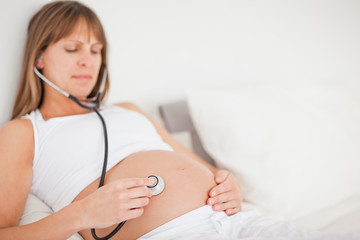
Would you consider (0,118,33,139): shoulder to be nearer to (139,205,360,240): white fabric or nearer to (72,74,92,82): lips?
(72,74,92,82): lips

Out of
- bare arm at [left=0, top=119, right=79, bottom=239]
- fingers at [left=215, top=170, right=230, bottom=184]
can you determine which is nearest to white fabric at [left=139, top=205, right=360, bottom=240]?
fingers at [left=215, top=170, right=230, bottom=184]

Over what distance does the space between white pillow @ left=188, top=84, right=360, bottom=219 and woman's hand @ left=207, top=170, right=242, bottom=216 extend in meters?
0.32

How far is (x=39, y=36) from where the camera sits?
1.18m

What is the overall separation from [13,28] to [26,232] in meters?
0.84

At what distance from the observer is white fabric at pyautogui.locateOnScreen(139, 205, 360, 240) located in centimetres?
81

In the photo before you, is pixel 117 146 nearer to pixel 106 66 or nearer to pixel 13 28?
pixel 106 66

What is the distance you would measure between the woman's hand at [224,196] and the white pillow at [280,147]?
0.32 metres

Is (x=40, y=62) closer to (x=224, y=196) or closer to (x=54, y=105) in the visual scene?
(x=54, y=105)

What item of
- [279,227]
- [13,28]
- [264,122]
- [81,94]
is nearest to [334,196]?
[264,122]

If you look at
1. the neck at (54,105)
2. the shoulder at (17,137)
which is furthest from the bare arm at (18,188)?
the neck at (54,105)

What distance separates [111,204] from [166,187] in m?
0.21

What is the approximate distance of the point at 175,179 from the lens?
962 millimetres

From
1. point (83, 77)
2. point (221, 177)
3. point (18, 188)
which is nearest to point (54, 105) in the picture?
point (83, 77)

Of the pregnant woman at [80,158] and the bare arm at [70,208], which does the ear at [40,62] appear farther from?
the bare arm at [70,208]
